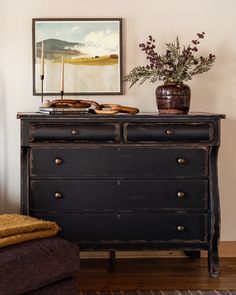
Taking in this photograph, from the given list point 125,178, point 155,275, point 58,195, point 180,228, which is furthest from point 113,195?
point 155,275

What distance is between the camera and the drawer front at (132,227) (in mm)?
3141

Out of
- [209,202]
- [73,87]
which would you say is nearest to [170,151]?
[209,202]

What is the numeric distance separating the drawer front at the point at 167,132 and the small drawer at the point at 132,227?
44 centimetres

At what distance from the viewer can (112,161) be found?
10.3 ft

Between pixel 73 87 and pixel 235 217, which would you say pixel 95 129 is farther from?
pixel 235 217

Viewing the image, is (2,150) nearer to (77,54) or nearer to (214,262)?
(77,54)

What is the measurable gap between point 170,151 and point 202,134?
0.68 ft

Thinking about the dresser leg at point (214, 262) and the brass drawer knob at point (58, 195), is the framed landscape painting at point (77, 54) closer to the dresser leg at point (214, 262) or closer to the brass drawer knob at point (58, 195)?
the brass drawer knob at point (58, 195)

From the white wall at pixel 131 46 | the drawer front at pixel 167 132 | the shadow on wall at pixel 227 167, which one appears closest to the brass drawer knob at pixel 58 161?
the drawer front at pixel 167 132

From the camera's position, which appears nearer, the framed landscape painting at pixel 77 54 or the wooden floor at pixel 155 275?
the wooden floor at pixel 155 275

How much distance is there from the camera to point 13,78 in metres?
3.59

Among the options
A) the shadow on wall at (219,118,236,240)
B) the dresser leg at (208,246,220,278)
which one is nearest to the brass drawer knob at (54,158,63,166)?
the dresser leg at (208,246,220,278)

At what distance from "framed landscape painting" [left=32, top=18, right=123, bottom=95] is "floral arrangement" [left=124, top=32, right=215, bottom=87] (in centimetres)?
17

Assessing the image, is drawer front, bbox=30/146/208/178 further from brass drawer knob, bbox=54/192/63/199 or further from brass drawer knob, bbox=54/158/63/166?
brass drawer knob, bbox=54/192/63/199
